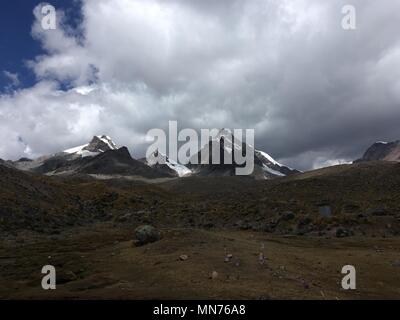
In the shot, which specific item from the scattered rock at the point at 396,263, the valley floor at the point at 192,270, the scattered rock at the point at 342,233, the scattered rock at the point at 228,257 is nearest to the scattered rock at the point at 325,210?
the scattered rock at the point at 342,233

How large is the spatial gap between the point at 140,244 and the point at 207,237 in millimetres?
4012

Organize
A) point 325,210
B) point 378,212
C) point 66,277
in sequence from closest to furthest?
point 66,277, point 378,212, point 325,210

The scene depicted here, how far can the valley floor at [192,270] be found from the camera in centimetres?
1672

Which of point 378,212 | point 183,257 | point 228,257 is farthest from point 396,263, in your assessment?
point 378,212

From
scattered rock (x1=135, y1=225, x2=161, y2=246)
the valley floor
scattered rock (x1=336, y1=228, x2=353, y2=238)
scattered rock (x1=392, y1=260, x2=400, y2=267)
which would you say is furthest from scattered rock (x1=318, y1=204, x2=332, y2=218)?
scattered rock (x1=135, y1=225, x2=161, y2=246)

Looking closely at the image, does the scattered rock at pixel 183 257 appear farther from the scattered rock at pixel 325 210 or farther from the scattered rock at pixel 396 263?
the scattered rock at pixel 325 210

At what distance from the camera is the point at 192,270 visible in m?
19.5

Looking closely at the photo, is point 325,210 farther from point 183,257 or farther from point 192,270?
point 192,270

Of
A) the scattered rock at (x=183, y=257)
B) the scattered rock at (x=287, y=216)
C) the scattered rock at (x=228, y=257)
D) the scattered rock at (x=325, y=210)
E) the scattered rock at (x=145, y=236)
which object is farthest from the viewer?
the scattered rock at (x=325, y=210)

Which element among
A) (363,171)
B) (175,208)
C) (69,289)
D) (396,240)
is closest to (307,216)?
(396,240)

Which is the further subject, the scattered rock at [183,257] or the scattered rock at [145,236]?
the scattered rock at [145,236]

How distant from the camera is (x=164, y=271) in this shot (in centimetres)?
1989

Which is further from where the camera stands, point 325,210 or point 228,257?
point 325,210
